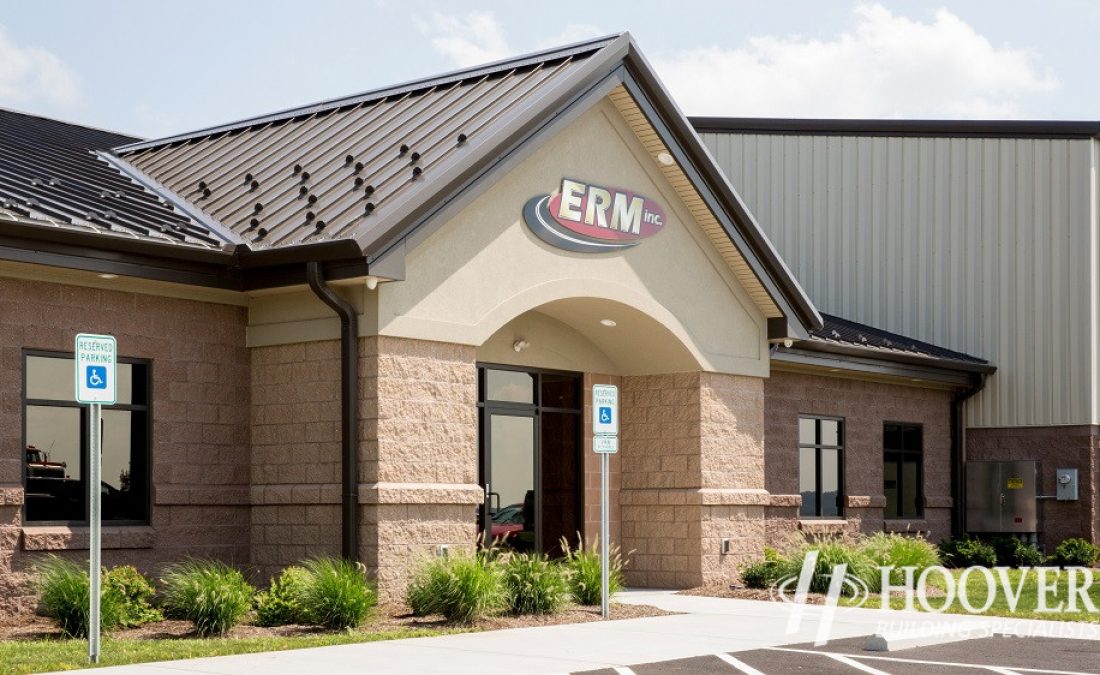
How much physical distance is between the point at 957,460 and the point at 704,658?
54.8 ft

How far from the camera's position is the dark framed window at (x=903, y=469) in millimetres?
26859

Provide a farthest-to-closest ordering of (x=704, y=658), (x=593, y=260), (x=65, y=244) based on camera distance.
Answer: (x=593, y=260) → (x=65, y=244) → (x=704, y=658)

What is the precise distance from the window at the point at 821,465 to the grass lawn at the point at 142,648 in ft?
38.2

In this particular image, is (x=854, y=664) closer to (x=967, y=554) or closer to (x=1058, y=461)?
(x=967, y=554)

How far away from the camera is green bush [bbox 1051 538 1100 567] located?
86.2ft

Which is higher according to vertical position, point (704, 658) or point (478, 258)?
point (478, 258)

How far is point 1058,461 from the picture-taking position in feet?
91.0

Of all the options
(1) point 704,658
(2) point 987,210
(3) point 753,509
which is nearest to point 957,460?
(2) point 987,210

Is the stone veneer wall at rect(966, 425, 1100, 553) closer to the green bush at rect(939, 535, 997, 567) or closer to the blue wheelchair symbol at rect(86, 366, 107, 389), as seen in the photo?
the green bush at rect(939, 535, 997, 567)

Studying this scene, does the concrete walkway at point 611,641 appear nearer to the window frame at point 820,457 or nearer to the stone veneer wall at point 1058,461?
the window frame at point 820,457

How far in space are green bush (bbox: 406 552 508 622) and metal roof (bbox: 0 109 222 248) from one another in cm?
442

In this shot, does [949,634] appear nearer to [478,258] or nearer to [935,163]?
[478,258]

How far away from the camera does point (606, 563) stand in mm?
16125

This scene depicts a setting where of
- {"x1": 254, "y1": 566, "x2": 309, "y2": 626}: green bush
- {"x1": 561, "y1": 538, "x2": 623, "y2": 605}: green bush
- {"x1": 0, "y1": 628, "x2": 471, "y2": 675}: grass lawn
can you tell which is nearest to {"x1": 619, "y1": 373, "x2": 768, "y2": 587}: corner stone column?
{"x1": 561, "y1": 538, "x2": 623, "y2": 605}: green bush
